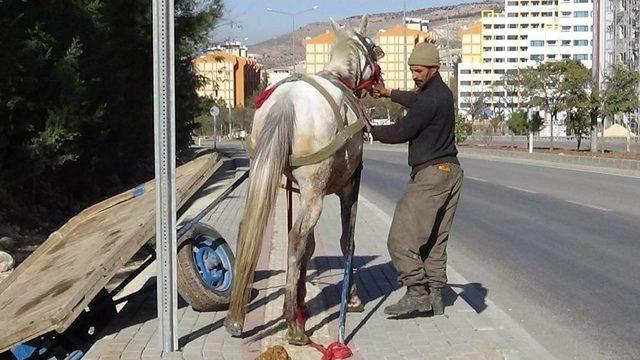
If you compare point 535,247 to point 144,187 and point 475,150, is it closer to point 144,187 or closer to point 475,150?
point 144,187

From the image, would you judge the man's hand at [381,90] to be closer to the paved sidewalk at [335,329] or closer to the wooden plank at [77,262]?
the wooden plank at [77,262]

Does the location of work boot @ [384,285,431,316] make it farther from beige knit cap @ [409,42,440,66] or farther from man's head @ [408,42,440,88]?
beige knit cap @ [409,42,440,66]

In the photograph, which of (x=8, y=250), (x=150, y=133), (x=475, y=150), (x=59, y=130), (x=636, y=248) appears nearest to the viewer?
(x=636, y=248)

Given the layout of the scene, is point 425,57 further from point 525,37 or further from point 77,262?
point 525,37

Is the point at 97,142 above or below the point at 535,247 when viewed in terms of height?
above

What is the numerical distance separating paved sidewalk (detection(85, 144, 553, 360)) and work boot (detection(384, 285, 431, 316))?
0.30ft

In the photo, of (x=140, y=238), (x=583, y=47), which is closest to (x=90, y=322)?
(x=140, y=238)

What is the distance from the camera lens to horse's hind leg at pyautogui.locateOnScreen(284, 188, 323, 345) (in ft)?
19.0

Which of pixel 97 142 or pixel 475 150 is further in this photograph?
pixel 475 150

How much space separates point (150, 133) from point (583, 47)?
164m

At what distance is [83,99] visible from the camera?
17.5 meters

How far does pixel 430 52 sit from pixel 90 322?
3386 mm

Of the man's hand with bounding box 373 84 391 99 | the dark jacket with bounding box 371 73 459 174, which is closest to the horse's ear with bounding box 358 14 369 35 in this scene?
the man's hand with bounding box 373 84 391 99

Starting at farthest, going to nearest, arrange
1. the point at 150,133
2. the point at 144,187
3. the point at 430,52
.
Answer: the point at 150,133 → the point at 144,187 → the point at 430,52
